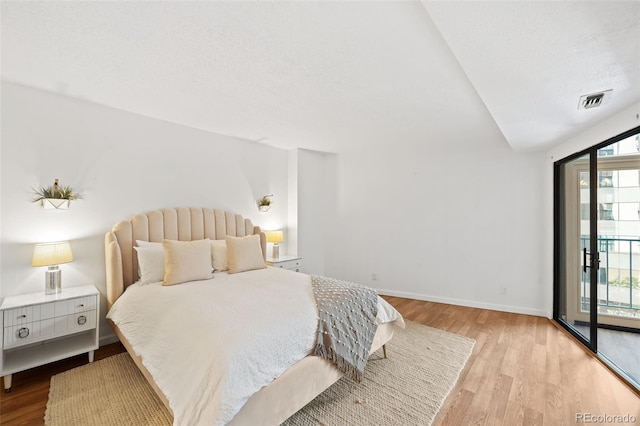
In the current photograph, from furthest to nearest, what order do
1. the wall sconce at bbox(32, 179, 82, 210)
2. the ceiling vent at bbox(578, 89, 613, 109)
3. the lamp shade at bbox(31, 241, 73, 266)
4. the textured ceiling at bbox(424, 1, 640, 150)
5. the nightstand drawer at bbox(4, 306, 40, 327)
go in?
the wall sconce at bbox(32, 179, 82, 210), the lamp shade at bbox(31, 241, 73, 266), the nightstand drawer at bbox(4, 306, 40, 327), the ceiling vent at bbox(578, 89, 613, 109), the textured ceiling at bbox(424, 1, 640, 150)

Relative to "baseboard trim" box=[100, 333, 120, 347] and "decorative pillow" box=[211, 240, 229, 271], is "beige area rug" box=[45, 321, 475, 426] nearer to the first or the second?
"baseboard trim" box=[100, 333, 120, 347]

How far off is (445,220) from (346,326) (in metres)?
3.09

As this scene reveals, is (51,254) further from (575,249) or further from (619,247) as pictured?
(619,247)

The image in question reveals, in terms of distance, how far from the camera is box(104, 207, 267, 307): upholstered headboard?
2.80 metres

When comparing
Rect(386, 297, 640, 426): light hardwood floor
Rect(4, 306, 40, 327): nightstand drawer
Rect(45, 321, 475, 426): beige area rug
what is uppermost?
Rect(4, 306, 40, 327): nightstand drawer

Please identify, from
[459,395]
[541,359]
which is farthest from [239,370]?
[541,359]

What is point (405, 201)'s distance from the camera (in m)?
4.88

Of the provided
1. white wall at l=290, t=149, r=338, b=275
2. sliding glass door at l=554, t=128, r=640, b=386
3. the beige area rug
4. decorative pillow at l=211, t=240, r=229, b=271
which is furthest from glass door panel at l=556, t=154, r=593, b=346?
decorative pillow at l=211, t=240, r=229, b=271

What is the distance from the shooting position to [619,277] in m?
3.29

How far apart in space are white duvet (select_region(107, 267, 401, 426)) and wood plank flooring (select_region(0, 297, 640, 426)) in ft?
2.29

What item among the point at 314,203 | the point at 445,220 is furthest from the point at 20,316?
the point at 445,220

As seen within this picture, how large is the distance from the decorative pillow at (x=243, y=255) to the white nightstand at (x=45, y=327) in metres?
1.28

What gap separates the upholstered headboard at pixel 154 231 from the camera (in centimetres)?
280

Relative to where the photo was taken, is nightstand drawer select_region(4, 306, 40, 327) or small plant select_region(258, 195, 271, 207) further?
small plant select_region(258, 195, 271, 207)
